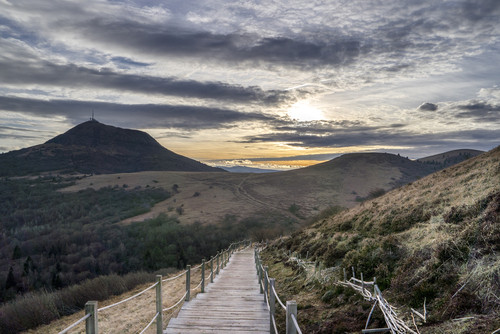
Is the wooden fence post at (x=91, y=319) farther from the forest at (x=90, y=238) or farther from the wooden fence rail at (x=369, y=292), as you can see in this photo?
the forest at (x=90, y=238)

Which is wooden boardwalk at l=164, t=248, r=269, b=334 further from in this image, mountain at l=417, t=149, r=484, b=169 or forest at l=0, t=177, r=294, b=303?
Result: mountain at l=417, t=149, r=484, b=169

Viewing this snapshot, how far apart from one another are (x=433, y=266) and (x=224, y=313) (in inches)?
208

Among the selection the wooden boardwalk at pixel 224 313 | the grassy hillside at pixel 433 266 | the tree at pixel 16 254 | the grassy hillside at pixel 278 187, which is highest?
the grassy hillside at pixel 433 266

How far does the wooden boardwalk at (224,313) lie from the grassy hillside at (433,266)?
50.1 inches

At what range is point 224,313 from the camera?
27.2ft

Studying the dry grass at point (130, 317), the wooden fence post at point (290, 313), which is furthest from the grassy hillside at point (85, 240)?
the wooden fence post at point (290, 313)

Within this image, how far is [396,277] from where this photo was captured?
805cm

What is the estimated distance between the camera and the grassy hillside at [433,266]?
5.75 metres

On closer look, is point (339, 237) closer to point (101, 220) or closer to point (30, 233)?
point (30, 233)

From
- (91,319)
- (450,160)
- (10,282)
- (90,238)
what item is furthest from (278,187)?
(91,319)

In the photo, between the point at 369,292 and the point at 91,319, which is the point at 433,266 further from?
the point at 91,319

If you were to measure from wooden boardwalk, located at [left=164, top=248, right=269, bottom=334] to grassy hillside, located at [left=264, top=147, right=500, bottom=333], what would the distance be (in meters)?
1.27

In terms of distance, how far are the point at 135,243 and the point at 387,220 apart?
145ft

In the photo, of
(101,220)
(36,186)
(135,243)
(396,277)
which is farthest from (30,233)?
(396,277)
